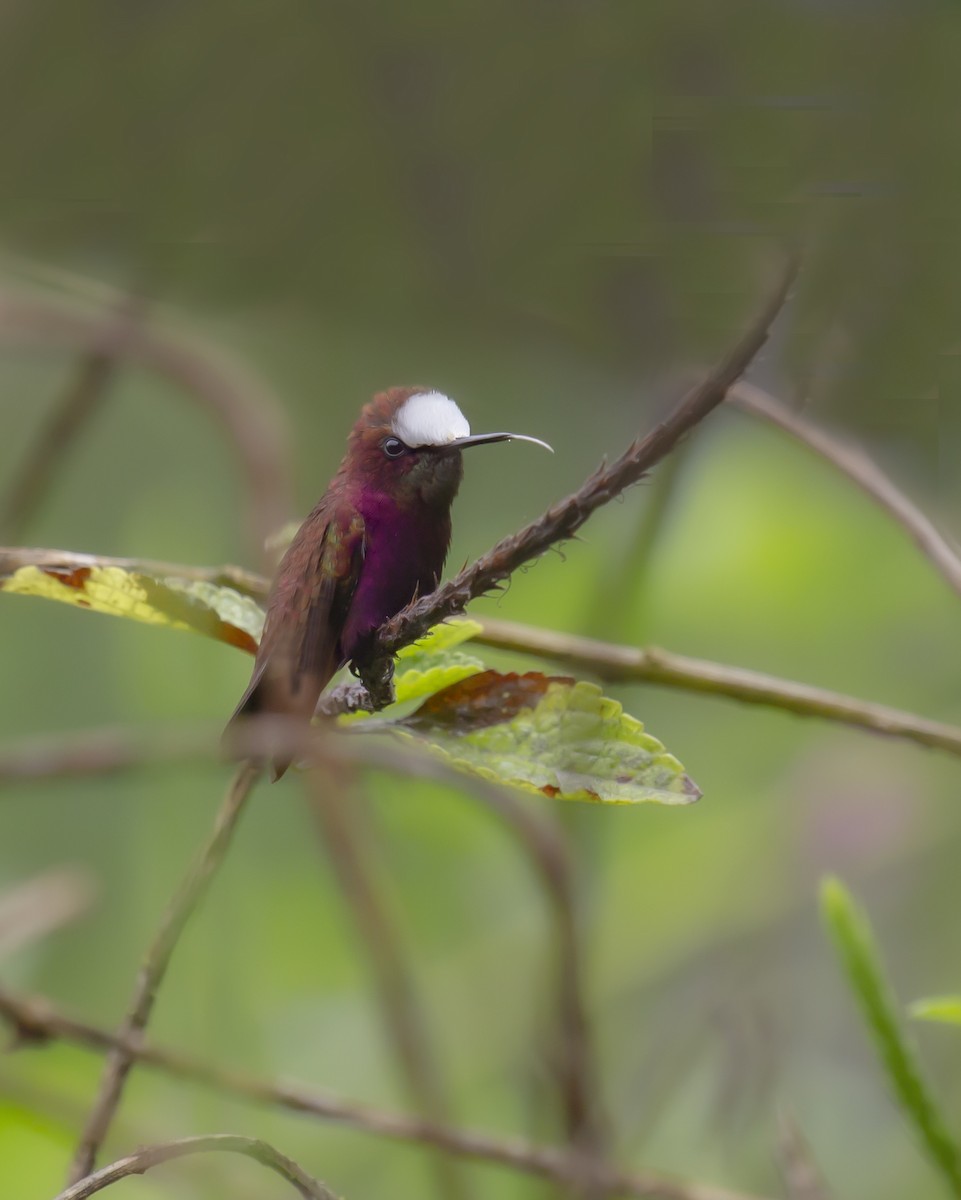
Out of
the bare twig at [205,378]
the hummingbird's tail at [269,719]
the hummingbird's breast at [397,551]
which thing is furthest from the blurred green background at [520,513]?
the hummingbird's tail at [269,719]

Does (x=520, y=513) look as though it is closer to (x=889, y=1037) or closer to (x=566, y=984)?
(x=566, y=984)

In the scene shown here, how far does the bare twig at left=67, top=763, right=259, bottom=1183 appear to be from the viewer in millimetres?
508

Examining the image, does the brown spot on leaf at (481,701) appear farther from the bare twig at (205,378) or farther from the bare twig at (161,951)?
the bare twig at (205,378)

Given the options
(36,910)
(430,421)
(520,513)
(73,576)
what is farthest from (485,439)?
(36,910)

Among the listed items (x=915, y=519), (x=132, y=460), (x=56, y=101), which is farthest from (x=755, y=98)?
(x=132, y=460)

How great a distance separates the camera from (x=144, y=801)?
148cm

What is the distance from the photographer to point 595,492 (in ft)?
1.20

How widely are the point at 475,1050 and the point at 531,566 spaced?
1.15 m

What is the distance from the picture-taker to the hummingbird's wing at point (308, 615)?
505 millimetres

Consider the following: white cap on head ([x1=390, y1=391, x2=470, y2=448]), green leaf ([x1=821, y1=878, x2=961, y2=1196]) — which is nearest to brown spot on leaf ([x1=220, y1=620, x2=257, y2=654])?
white cap on head ([x1=390, y1=391, x2=470, y2=448])

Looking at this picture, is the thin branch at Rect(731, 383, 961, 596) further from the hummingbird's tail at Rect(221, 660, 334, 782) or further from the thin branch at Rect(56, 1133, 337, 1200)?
the thin branch at Rect(56, 1133, 337, 1200)

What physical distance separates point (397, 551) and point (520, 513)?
497mm

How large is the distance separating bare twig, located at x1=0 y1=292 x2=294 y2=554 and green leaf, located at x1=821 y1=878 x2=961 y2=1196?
1.63 feet

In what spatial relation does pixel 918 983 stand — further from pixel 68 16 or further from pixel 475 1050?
pixel 68 16
